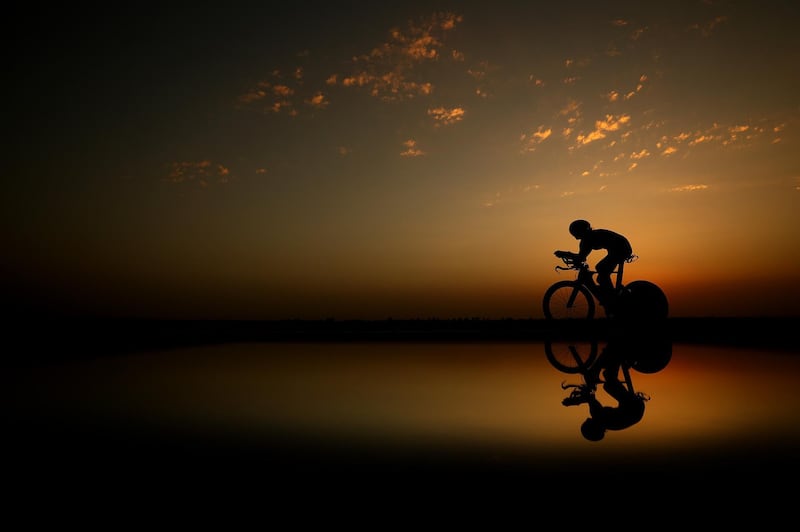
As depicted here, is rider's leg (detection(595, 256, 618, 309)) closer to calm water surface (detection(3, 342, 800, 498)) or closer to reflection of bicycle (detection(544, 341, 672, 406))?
reflection of bicycle (detection(544, 341, 672, 406))

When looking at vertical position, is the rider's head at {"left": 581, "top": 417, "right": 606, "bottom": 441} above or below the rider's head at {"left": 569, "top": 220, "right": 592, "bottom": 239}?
below

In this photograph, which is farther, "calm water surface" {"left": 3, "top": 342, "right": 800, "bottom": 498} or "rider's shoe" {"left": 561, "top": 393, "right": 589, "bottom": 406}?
"rider's shoe" {"left": 561, "top": 393, "right": 589, "bottom": 406}

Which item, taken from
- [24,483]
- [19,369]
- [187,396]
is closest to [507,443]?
[24,483]

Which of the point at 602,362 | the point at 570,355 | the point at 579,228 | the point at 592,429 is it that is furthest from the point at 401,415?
the point at 579,228

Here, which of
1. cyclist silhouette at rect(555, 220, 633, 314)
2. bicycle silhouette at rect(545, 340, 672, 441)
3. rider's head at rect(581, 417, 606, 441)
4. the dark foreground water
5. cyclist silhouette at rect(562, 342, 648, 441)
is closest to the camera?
the dark foreground water

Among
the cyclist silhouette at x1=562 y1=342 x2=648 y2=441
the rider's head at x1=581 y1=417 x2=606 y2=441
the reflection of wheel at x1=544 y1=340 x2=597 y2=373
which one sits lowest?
the reflection of wheel at x1=544 y1=340 x2=597 y2=373

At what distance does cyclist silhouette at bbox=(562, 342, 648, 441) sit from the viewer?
505 centimetres

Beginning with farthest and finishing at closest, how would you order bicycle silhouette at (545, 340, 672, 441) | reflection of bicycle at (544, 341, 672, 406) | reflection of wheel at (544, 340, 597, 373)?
reflection of wheel at (544, 340, 597, 373) → reflection of bicycle at (544, 341, 672, 406) → bicycle silhouette at (545, 340, 672, 441)

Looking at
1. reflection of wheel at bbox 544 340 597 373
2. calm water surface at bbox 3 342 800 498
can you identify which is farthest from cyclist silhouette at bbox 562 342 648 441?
reflection of wheel at bbox 544 340 597 373

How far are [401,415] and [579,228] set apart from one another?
Result: 30.9ft

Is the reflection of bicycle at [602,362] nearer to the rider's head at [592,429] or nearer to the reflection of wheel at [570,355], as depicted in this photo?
the reflection of wheel at [570,355]

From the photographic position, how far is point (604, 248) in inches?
527

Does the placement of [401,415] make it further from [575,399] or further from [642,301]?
[642,301]

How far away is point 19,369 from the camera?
10469mm
